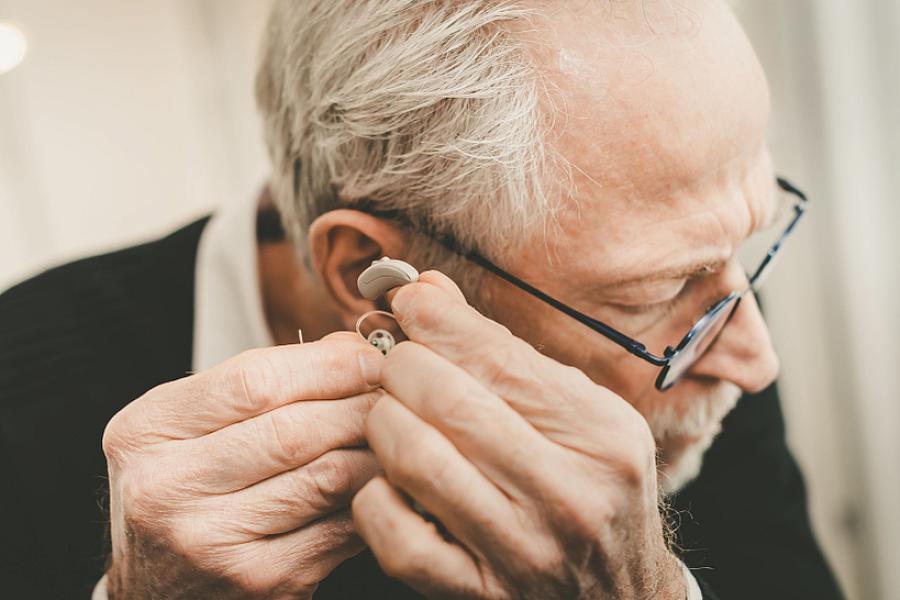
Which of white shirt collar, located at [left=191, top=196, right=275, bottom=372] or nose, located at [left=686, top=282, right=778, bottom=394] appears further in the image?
white shirt collar, located at [left=191, top=196, right=275, bottom=372]

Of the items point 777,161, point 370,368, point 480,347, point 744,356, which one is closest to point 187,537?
point 370,368

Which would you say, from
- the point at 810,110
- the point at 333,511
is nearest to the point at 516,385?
the point at 333,511

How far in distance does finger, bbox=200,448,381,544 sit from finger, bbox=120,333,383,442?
70mm

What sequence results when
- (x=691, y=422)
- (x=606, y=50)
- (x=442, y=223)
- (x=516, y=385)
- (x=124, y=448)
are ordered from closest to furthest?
(x=516, y=385) < (x=124, y=448) < (x=606, y=50) < (x=442, y=223) < (x=691, y=422)

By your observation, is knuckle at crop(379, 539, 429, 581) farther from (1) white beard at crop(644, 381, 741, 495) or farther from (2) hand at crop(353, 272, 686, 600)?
(1) white beard at crop(644, 381, 741, 495)

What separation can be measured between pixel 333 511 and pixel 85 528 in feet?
2.77

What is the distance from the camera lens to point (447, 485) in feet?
1.86

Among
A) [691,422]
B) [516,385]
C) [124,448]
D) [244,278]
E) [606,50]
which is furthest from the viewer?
[244,278]

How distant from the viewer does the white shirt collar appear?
1394 mm

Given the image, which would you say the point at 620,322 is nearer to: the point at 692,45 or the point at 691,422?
the point at 691,422

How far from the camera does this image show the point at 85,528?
1293mm

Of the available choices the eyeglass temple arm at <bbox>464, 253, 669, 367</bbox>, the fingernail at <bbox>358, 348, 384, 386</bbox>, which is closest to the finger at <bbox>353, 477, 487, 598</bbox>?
the fingernail at <bbox>358, 348, 384, 386</bbox>

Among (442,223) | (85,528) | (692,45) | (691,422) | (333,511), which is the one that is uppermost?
(692,45)

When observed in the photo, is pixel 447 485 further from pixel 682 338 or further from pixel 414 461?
pixel 682 338
